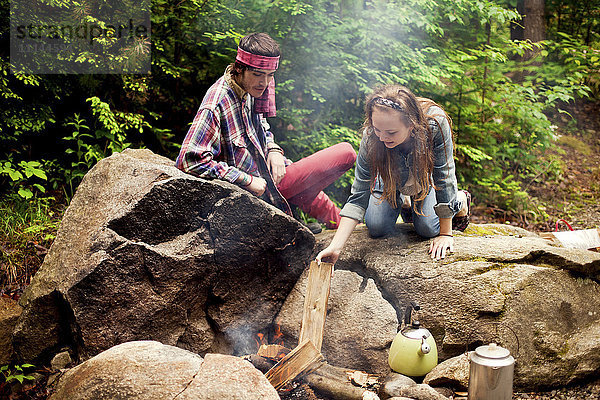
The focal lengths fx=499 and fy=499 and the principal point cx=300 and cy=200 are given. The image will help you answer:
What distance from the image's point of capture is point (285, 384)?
3131 millimetres

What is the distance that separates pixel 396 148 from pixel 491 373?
1.51 m

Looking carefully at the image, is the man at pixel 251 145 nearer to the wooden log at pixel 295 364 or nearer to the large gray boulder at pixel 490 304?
the large gray boulder at pixel 490 304

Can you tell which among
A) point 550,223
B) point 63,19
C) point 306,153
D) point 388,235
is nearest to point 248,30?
point 306,153

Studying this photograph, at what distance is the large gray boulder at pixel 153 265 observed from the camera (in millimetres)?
3100

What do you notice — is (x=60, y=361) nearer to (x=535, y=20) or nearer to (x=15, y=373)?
(x=15, y=373)

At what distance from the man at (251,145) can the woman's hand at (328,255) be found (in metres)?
0.64

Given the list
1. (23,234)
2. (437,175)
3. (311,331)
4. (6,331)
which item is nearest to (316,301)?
(311,331)

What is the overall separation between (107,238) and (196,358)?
100cm

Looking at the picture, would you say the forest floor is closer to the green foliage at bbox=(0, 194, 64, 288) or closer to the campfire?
the campfire

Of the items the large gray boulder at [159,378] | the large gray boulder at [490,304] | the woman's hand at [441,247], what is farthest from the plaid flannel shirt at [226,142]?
the large gray boulder at [159,378]

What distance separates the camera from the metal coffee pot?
2.74m

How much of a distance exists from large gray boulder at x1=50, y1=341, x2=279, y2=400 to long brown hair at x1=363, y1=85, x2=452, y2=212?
158 cm

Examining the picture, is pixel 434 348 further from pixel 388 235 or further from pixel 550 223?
pixel 550 223

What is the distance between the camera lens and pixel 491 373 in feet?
Result: 9.03
